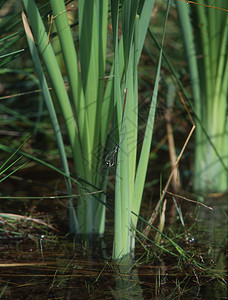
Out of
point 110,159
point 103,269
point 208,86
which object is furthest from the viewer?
point 208,86

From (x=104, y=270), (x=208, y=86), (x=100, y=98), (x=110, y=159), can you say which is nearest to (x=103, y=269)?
(x=104, y=270)

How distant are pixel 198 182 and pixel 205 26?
1.90 ft

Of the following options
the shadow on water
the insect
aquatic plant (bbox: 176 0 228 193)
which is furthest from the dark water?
aquatic plant (bbox: 176 0 228 193)

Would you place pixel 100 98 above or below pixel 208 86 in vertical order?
below

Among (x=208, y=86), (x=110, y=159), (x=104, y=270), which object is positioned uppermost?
(x=208, y=86)

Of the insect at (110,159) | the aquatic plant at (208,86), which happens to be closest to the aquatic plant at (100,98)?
the insect at (110,159)

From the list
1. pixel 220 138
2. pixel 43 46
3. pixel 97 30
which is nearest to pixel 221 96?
pixel 220 138

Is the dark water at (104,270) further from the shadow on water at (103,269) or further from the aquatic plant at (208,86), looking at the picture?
the aquatic plant at (208,86)

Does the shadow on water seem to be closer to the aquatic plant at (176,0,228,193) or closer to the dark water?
the dark water

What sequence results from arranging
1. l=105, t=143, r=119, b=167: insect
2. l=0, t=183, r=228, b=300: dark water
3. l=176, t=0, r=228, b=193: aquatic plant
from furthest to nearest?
l=176, t=0, r=228, b=193: aquatic plant → l=105, t=143, r=119, b=167: insect → l=0, t=183, r=228, b=300: dark water

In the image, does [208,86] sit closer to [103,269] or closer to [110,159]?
[110,159]

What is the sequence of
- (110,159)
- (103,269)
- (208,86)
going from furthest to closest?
1. (208,86)
2. (110,159)
3. (103,269)

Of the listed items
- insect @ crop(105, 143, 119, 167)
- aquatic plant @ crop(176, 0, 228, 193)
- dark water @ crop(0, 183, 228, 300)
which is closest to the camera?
dark water @ crop(0, 183, 228, 300)

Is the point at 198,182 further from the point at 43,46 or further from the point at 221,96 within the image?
the point at 43,46
